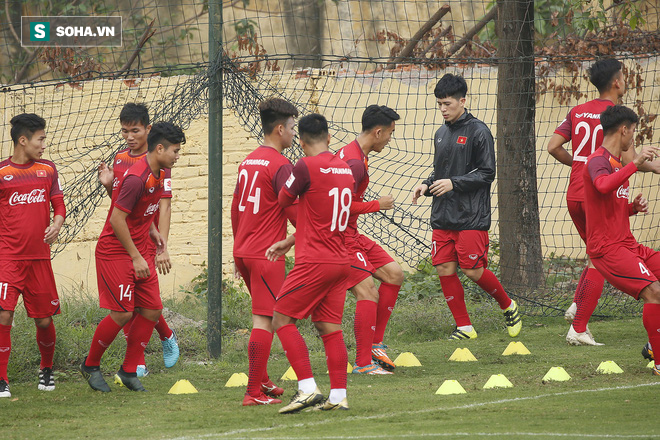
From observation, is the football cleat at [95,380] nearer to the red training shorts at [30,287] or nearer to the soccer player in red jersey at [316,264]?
the red training shorts at [30,287]

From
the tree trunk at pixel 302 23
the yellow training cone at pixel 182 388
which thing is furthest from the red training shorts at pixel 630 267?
the tree trunk at pixel 302 23

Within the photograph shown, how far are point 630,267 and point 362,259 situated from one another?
1.96m

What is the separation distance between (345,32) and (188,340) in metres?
10.3

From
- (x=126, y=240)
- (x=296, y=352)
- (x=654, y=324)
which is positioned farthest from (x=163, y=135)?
(x=654, y=324)

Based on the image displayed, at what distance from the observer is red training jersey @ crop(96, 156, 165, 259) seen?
587 cm

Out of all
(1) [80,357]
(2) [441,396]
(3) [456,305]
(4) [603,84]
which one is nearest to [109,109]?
(1) [80,357]

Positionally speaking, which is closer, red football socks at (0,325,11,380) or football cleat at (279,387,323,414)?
football cleat at (279,387,323,414)

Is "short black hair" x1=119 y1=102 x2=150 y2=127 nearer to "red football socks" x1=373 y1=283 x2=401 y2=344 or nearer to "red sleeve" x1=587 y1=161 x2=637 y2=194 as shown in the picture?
"red football socks" x1=373 y1=283 x2=401 y2=344

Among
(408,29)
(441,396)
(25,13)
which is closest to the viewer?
(441,396)

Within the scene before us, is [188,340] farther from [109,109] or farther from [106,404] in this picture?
[109,109]

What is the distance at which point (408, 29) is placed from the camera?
13867 mm

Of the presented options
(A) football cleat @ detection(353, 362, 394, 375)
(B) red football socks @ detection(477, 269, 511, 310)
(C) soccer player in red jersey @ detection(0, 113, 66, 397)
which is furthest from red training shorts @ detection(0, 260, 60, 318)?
(B) red football socks @ detection(477, 269, 511, 310)

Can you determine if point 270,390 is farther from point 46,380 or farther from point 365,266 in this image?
point 46,380

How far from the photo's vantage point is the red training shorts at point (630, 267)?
583 cm
